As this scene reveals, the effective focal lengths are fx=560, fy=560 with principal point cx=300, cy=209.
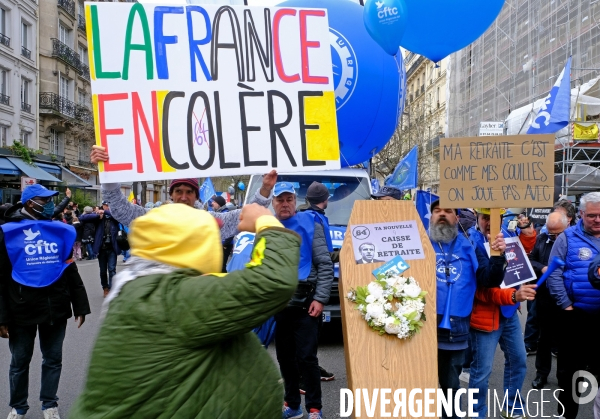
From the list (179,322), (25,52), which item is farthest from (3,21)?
(179,322)

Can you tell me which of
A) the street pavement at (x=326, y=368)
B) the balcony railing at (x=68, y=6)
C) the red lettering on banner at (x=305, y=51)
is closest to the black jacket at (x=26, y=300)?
the street pavement at (x=326, y=368)

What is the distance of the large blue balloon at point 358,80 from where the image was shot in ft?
18.4

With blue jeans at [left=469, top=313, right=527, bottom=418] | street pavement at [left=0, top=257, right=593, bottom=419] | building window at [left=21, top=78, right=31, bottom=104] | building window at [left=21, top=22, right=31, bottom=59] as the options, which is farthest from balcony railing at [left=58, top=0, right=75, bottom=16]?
blue jeans at [left=469, top=313, right=527, bottom=418]

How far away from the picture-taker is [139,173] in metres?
3.23

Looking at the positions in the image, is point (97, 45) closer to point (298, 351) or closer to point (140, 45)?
point (140, 45)

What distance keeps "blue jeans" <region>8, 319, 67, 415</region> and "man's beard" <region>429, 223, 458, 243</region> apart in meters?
2.98

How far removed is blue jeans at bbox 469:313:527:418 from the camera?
4.10 meters

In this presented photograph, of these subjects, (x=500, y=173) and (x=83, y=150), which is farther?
(x=83, y=150)

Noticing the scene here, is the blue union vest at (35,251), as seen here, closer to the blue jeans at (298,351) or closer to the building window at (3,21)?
the blue jeans at (298,351)

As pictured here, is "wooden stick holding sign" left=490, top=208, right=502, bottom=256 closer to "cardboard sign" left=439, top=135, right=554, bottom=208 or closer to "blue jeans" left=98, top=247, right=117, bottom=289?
"cardboard sign" left=439, top=135, right=554, bottom=208

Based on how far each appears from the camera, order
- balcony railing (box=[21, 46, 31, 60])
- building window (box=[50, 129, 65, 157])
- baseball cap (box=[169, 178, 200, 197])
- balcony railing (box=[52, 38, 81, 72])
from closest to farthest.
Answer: baseball cap (box=[169, 178, 200, 197])
balcony railing (box=[21, 46, 31, 60])
balcony railing (box=[52, 38, 81, 72])
building window (box=[50, 129, 65, 157])

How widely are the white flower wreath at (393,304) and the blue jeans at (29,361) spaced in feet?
7.95

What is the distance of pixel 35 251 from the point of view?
14.3 feet

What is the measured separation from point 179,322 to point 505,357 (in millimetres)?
3560
